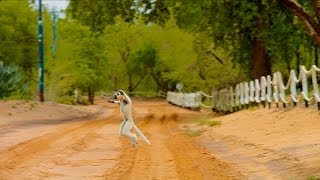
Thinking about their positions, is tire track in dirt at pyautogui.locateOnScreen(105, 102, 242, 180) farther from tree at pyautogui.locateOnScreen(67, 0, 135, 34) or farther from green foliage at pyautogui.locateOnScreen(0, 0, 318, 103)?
tree at pyautogui.locateOnScreen(67, 0, 135, 34)

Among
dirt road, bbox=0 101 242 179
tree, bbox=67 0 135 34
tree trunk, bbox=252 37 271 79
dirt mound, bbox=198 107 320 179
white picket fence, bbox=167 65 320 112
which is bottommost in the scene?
dirt road, bbox=0 101 242 179

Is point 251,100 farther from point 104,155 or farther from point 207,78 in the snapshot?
point 207,78

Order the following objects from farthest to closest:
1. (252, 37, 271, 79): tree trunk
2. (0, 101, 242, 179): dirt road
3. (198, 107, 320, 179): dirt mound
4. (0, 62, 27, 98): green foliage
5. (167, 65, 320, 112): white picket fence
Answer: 1. (0, 62, 27, 98): green foliage
2. (252, 37, 271, 79): tree trunk
3. (167, 65, 320, 112): white picket fence
4. (0, 101, 242, 179): dirt road
5. (198, 107, 320, 179): dirt mound

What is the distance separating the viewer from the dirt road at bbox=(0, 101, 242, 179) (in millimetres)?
12484

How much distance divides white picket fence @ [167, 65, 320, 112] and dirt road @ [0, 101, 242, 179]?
3574mm

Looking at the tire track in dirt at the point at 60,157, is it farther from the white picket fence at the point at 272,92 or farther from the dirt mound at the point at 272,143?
the white picket fence at the point at 272,92

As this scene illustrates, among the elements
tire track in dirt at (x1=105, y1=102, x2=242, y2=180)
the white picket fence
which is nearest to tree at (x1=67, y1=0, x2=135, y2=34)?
the white picket fence

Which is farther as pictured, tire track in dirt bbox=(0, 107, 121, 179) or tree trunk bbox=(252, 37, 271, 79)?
tree trunk bbox=(252, 37, 271, 79)

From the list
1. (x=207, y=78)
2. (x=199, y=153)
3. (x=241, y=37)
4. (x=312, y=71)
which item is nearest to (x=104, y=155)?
(x=199, y=153)

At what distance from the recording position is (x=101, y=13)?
36438mm

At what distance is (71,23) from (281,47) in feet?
110

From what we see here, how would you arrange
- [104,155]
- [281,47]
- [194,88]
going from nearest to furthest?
[104,155], [281,47], [194,88]

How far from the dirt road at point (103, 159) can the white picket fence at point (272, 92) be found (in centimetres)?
357

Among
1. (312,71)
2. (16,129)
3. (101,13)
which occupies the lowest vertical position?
(16,129)
